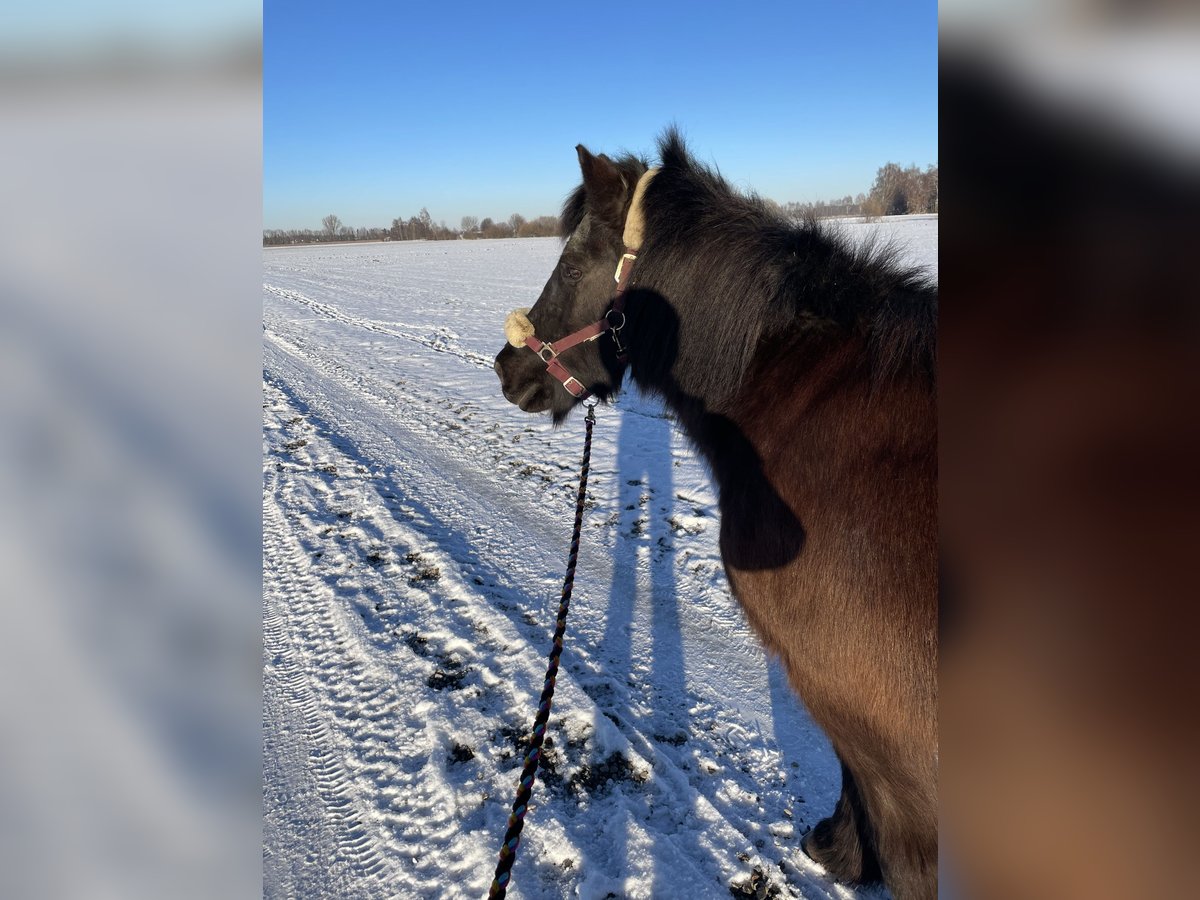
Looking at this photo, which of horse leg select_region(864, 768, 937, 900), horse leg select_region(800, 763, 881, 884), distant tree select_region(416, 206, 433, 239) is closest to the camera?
horse leg select_region(864, 768, 937, 900)

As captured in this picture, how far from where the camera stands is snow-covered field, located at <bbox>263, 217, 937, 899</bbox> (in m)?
2.67

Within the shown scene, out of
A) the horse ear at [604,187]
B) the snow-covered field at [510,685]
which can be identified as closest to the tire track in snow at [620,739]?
the snow-covered field at [510,685]

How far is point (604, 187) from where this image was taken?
269 cm

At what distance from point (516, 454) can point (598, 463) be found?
3.06 feet
